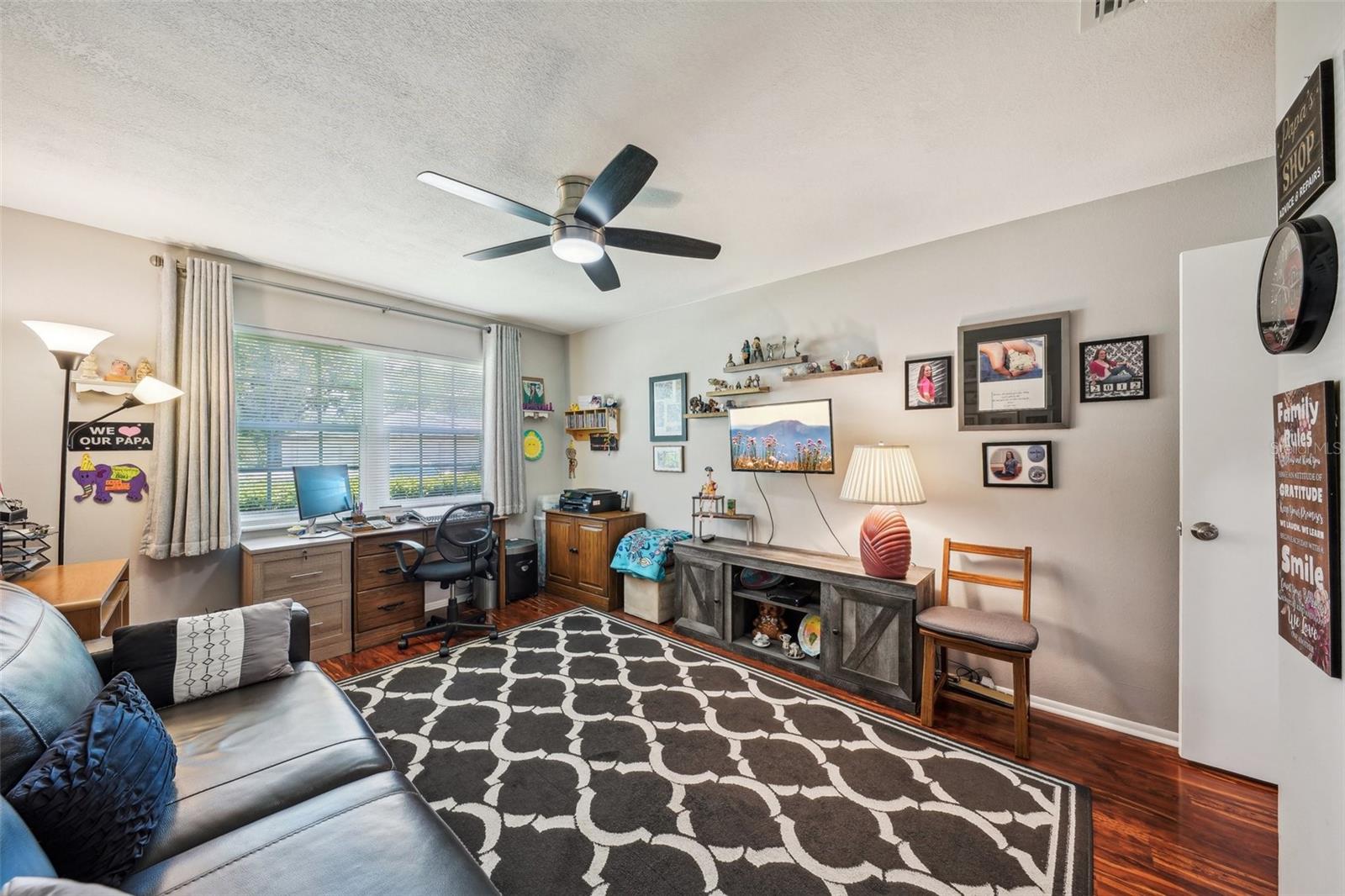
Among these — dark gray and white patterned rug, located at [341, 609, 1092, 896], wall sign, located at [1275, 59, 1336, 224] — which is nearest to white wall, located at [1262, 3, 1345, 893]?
wall sign, located at [1275, 59, 1336, 224]

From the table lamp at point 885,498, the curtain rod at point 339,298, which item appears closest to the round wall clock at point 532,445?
the curtain rod at point 339,298

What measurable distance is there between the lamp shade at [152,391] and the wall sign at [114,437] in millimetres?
297

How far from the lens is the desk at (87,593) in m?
1.85

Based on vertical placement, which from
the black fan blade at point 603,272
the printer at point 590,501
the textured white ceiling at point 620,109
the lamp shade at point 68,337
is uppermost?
the textured white ceiling at point 620,109

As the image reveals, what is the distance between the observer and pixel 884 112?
5.85 ft

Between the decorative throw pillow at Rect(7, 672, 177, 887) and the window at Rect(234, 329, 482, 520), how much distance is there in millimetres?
2541

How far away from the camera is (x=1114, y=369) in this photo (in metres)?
2.37

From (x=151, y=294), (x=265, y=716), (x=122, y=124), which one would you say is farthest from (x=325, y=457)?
(x=265, y=716)

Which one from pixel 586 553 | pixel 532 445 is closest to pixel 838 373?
pixel 586 553

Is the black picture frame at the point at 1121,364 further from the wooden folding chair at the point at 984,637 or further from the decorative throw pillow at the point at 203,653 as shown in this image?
the decorative throw pillow at the point at 203,653

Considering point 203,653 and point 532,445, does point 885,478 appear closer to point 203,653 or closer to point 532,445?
point 203,653

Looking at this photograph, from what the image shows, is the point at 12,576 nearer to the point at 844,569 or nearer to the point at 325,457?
the point at 325,457

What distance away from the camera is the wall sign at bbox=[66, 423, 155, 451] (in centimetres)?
267

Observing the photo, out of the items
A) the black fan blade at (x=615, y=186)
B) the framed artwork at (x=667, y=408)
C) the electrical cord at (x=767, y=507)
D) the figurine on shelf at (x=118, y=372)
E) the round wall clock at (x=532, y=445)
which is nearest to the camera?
the black fan blade at (x=615, y=186)
